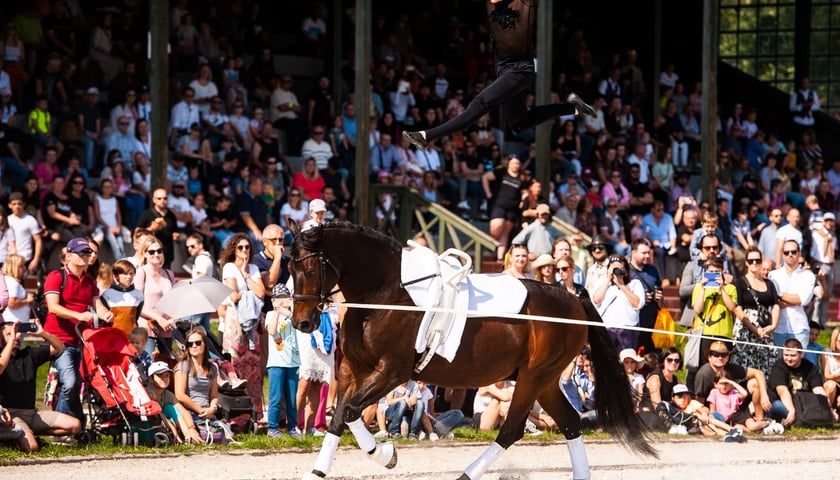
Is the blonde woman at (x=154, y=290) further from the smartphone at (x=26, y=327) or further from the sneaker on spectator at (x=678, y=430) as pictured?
the sneaker on spectator at (x=678, y=430)

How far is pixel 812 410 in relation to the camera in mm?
13695

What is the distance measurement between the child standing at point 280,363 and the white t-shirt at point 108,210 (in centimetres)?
442

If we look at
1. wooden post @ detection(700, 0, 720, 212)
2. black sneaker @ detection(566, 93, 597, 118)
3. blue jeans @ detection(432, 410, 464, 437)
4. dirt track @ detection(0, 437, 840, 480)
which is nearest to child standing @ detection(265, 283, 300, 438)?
dirt track @ detection(0, 437, 840, 480)

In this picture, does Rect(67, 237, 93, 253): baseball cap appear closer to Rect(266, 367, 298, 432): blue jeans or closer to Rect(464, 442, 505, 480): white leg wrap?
Rect(266, 367, 298, 432): blue jeans

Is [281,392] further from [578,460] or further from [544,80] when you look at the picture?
[544,80]

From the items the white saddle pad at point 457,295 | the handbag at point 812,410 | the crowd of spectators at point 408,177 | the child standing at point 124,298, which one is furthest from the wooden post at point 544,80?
the white saddle pad at point 457,295

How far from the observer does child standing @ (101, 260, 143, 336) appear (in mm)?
11992

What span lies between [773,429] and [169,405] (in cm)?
548

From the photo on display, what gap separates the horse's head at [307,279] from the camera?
9273mm

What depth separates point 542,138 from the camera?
62.5 ft

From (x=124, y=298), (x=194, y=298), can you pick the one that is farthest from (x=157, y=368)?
(x=124, y=298)

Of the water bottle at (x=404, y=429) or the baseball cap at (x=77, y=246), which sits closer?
the baseball cap at (x=77, y=246)

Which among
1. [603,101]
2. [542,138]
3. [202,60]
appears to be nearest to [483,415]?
[542,138]

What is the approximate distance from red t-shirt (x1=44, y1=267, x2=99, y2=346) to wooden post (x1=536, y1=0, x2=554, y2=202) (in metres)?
8.42
